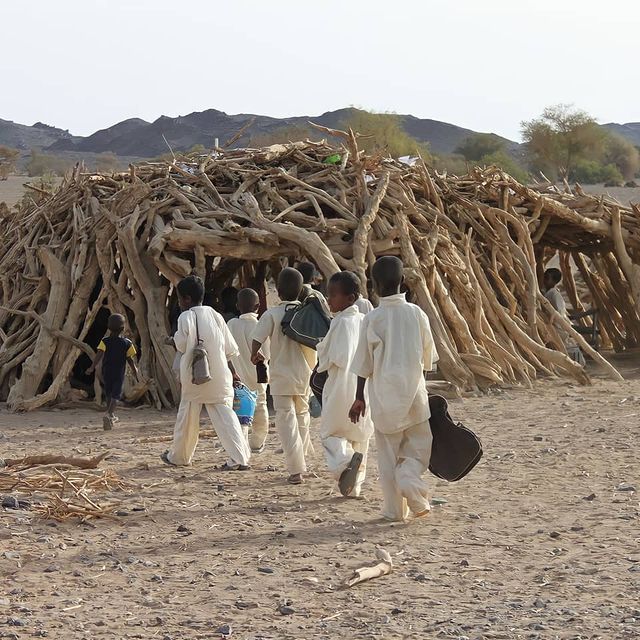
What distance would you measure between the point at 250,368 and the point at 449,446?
2.93 m

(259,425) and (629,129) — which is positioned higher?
(629,129)

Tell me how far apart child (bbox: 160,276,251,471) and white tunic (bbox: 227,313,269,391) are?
2.71 feet

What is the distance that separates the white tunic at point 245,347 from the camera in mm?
9172

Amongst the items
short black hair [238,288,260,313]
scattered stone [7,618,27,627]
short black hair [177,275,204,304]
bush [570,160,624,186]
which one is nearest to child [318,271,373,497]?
short black hair [177,275,204,304]

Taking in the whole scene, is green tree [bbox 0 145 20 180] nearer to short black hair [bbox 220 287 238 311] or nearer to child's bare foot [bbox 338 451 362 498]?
short black hair [bbox 220 287 238 311]

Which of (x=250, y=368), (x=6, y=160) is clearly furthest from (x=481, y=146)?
(x=250, y=368)

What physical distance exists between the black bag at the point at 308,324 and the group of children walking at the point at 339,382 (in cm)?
16

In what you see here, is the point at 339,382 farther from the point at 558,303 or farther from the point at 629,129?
the point at 629,129

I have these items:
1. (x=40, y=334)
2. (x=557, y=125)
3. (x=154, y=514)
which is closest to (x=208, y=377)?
(x=154, y=514)

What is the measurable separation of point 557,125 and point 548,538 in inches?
1614

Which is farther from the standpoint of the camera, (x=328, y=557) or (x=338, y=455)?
(x=338, y=455)

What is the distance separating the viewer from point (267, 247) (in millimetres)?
11859

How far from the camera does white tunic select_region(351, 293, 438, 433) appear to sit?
257 inches

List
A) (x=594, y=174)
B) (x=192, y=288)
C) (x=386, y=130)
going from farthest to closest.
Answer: (x=594, y=174) → (x=386, y=130) → (x=192, y=288)
